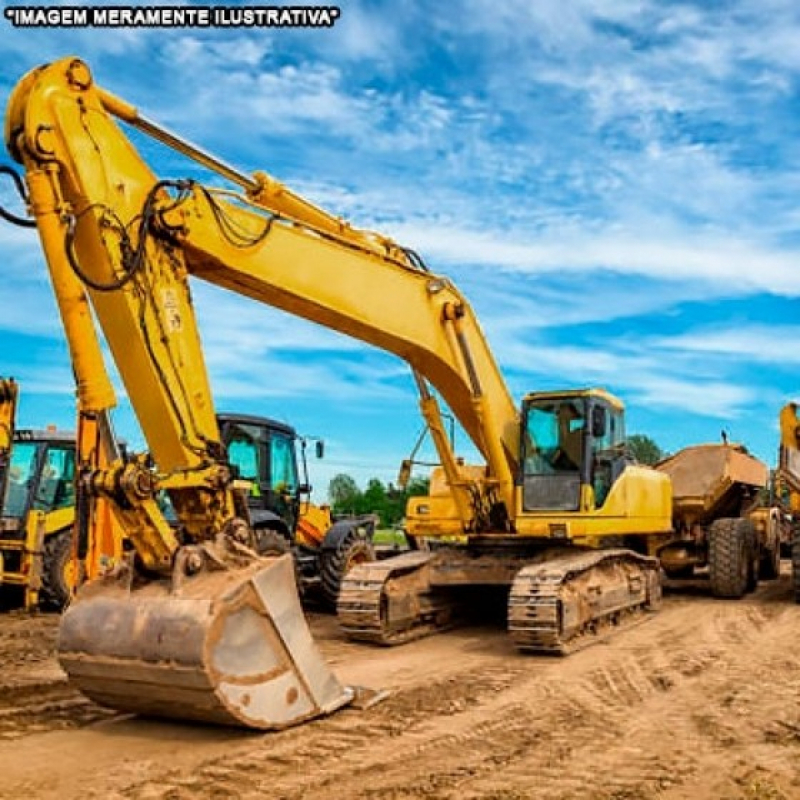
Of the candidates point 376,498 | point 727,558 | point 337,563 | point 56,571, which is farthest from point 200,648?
point 376,498

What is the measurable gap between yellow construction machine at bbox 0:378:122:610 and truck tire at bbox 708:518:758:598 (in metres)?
8.65

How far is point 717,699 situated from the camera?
7.85 metres

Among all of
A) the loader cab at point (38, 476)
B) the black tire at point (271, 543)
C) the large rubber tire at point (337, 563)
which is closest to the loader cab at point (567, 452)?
the black tire at point (271, 543)

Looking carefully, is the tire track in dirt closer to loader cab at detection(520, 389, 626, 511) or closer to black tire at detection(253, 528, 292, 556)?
black tire at detection(253, 528, 292, 556)

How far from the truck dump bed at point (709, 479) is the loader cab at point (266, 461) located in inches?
228

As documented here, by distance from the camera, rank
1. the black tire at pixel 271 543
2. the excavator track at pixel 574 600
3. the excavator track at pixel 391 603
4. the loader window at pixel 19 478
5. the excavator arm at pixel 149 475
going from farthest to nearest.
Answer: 1. the loader window at pixel 19 478
2. the black tire at pixel 271 543
3. the excavator track at pixel 391 603
4. the excavator track at pixel 574 600
5. the excavator arm at pixel 149 475

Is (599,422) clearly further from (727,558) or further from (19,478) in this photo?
(19,478)

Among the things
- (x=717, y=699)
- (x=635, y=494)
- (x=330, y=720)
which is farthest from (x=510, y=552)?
(x=330, y=720)

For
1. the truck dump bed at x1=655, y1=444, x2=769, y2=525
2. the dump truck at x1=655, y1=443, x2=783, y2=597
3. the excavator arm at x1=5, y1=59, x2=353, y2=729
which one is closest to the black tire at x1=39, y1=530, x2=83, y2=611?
the excavator arm at x1=5, y1=59, x2=353, y2=729

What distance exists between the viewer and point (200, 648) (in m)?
5.93

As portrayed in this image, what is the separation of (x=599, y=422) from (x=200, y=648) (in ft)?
21.3

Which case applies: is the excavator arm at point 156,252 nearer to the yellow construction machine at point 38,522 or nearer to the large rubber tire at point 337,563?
the large rubber tire at point 337,563

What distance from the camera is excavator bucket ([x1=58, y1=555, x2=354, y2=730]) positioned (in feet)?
19.8

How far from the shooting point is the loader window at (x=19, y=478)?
14.1 meters
